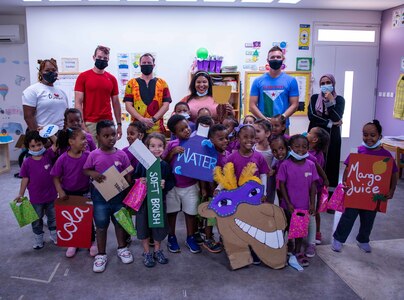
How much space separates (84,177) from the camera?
2.60 meters

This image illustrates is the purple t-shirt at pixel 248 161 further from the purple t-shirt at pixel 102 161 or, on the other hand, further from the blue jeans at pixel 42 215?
the blue jeans at pixel 42 215

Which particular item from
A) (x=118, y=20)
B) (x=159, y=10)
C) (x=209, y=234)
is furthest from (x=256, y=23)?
(x=209, y=234)

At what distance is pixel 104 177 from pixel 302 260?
4.90 feet

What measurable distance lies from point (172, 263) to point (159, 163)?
2.46 feet

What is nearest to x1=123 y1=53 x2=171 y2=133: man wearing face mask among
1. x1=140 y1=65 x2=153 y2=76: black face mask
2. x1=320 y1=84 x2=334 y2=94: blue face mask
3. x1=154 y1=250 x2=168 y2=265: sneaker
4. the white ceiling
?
x1=140 y1=65 x2=153 y2=76: black face mask

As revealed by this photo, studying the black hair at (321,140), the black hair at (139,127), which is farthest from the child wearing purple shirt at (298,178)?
the black hair at (139,127)

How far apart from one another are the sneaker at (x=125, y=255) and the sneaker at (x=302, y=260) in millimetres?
1204

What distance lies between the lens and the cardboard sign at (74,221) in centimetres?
250

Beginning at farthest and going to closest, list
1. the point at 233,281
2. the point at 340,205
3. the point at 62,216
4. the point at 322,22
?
the point at 322,22, the point at 340,205, the point at 62,216, the point at 233,281

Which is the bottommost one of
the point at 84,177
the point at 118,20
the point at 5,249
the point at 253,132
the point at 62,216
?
the point at 5,249

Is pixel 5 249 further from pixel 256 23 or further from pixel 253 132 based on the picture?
pixel 256 23

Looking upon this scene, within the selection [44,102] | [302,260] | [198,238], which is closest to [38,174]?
[44,102]

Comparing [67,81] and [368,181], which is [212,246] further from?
[67,81]

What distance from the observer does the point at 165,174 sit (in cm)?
252
